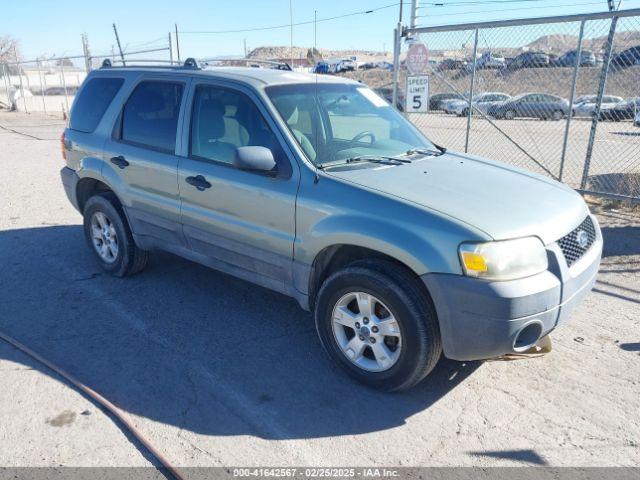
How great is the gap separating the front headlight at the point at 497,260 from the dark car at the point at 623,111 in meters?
6.68

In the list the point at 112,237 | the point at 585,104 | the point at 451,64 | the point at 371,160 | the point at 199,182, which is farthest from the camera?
the point at 585,104

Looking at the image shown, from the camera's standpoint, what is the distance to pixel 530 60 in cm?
911

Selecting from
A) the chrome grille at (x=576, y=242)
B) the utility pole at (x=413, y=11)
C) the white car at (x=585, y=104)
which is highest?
the utility pole at (x=413, y=11)

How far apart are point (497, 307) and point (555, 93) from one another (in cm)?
1079

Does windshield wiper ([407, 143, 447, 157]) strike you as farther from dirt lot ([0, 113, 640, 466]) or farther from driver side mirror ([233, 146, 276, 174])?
dirt lot ([0, 113, 640, 466])

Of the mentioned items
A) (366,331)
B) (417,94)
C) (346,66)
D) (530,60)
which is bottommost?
(366,331)

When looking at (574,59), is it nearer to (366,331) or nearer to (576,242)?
(576,242)

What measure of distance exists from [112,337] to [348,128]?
8.08ft

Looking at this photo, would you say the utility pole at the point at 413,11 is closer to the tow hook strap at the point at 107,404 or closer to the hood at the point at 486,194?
the hood at the point at 486,194

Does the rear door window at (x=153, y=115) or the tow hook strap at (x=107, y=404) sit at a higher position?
the rear door window at (x=153, y=115)

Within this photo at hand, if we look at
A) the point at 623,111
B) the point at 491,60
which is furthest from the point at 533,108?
the point at 491,60

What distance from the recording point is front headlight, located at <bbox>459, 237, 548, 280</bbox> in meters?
2.96

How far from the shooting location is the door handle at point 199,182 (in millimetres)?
4156

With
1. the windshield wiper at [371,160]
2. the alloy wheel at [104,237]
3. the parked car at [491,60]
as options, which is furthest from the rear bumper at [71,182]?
the parked car at [491,60]
